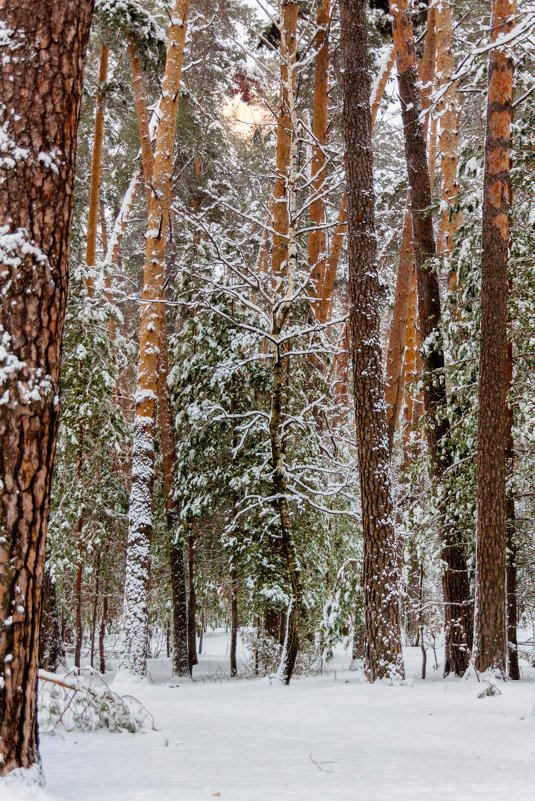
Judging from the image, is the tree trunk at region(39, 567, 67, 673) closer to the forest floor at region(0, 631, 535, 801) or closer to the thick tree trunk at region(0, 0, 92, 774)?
the forest floor at region(0, 631, 535, 801)

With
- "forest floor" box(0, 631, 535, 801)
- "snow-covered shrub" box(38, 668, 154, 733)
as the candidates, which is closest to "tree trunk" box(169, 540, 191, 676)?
"forest floor" box(0, 631, 535, 801)

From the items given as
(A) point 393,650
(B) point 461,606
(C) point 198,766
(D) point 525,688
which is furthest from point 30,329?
(B) point 461,606

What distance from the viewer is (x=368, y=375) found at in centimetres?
735

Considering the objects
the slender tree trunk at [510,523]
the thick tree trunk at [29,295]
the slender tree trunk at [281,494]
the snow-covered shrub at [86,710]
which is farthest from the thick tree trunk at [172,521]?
the thick tree trunk at [29,295]

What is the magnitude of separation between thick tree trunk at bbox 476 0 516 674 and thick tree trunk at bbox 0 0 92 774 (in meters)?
5.74

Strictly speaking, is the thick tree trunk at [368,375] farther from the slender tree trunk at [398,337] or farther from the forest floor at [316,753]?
the slender tree trunk at [398,337]

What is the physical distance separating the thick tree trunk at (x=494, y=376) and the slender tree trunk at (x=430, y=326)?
63.3 inches

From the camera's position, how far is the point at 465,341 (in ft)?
29.7

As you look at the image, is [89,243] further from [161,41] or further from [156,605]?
[156,605]

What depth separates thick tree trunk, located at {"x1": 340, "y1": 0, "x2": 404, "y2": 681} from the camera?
7113 millimetres

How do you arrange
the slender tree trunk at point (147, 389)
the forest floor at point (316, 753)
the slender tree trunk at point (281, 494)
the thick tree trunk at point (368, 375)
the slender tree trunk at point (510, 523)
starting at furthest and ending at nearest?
the slender tree trunk at point (147, 389) → the slender tree trunk at point (510, 523) → the slender tree trunk at point (281, 494) → the thick tree trunk at point (368, 375) → the forest floor at point (316, 753)

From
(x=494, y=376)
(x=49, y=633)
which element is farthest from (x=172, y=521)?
(x=494, y=376)

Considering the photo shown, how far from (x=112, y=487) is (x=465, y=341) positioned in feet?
24.0

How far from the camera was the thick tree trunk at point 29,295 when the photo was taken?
2.40 metres
